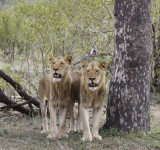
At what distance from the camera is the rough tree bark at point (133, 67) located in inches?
231

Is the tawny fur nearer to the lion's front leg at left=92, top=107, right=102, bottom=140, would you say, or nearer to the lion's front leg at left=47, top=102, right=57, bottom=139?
the lion's front leg at left=47, top=102, right=57, bottom=139

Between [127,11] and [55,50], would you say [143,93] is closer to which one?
[127,11]

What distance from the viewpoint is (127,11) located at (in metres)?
5.92

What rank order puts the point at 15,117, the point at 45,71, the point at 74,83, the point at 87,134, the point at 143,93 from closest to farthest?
the point at 87,134
the point at 143,93
the point at 74,83
the point at 15,117
the point at 45,71

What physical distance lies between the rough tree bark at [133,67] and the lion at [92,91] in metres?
0.49

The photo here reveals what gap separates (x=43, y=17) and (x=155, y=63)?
17.5ft

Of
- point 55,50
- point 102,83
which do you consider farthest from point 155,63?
point 102,83

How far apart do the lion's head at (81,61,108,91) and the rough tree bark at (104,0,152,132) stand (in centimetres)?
66

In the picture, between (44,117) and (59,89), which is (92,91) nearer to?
(59,89)

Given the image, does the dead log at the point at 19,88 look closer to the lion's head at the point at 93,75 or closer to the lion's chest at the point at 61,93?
the lion's chest at the point at 61,93

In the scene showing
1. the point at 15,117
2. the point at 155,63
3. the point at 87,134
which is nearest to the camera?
the point at 87,134

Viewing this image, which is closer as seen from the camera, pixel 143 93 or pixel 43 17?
pixel 143 93

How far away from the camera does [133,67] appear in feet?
19.2

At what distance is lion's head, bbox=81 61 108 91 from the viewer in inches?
209
